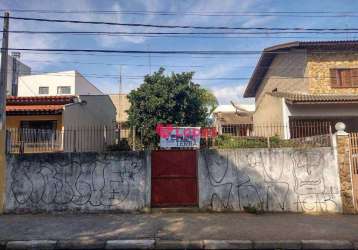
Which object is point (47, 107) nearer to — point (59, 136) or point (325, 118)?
point (59, 136)

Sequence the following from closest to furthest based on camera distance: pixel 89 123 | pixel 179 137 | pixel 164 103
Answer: pixel 179 137 < pixel 164 103 < pixel 89 123

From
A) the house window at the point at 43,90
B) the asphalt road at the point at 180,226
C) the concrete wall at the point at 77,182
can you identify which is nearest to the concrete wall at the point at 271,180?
the asphalt road at the point at 180,226

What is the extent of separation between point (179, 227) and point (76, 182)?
3655 millimetres

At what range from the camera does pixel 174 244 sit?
6.09m

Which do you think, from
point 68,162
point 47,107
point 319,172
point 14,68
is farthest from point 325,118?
point 14,68

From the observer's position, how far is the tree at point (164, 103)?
1772 centimetres

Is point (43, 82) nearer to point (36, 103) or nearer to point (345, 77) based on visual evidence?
point (36, 103)

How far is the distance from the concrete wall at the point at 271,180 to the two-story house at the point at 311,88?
4483mm

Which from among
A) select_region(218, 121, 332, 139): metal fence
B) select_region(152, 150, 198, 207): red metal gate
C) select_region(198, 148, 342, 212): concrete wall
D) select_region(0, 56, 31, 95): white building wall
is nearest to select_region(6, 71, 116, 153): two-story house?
select_region(0, 56, 31, 95): white building wall

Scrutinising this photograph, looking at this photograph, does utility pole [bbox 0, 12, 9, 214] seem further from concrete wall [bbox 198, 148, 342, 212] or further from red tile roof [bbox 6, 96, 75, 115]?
concrete wall [bbox 198, 148, 342, 212]

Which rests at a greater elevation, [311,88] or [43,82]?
[43,82]

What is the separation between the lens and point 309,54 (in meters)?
16.8

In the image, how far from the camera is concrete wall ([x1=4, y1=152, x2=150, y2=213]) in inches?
350

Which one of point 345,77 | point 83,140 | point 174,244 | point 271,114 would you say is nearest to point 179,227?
point 174,244
